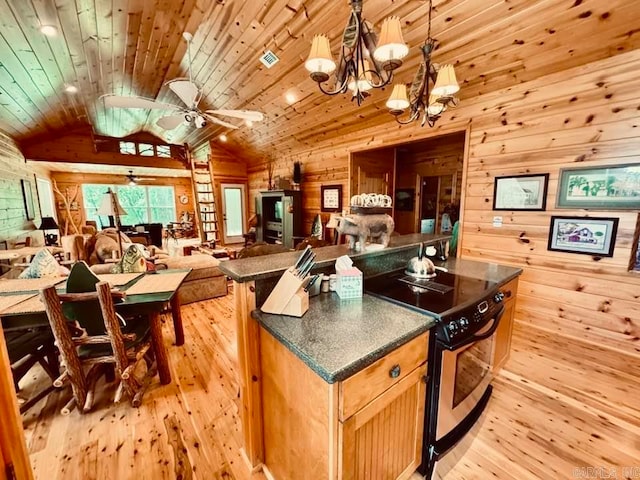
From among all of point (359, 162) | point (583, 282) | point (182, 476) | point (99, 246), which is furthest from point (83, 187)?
point (583, 282)

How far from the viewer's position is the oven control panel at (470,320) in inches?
49.3

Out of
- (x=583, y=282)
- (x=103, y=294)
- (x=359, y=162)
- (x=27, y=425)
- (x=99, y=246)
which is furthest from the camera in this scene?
(x=359, y=162)

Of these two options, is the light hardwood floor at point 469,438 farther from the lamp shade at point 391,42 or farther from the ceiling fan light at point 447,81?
the ceiling fan light at point 447,81

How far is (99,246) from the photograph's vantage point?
416 cm

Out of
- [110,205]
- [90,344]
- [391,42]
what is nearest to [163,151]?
[110,205]

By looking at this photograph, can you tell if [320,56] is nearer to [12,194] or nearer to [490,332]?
[490,332]

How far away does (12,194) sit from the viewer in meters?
4.48

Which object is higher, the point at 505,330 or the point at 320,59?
the point at 320,59

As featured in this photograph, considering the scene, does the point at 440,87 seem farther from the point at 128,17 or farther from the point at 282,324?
the point at 128,17

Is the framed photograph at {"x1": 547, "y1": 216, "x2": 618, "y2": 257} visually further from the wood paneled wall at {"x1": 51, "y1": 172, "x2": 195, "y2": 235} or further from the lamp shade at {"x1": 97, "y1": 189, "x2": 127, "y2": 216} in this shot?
the wood paneled wall at {"x1": 51, "y1": 172, "x2": 195, "y2": 235}

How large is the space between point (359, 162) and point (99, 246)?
442cm

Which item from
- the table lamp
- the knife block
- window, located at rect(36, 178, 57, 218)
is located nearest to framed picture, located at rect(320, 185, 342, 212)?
the knife block

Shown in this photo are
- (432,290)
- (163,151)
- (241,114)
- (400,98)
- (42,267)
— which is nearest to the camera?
(432,290)

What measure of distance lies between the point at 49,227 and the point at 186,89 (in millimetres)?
4538
